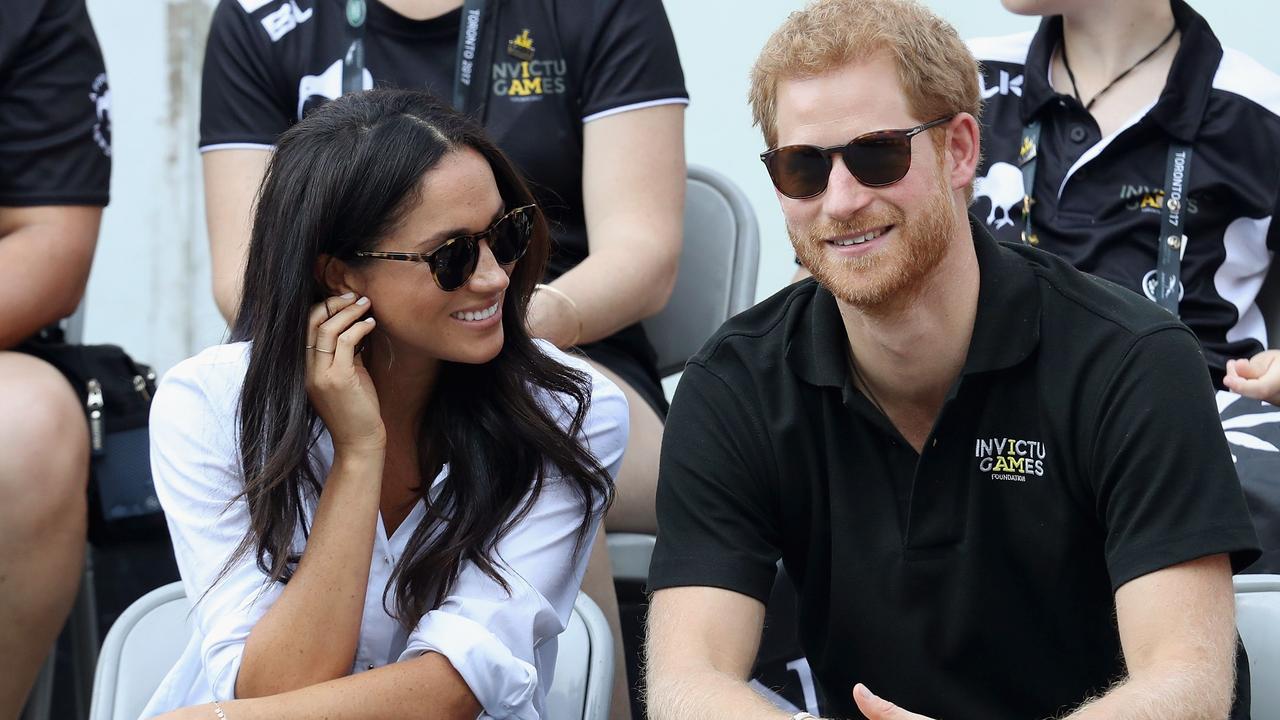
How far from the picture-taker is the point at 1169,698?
1718mm

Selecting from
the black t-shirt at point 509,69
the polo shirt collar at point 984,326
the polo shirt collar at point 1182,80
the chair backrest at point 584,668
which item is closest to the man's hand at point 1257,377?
the polo shirt collar at point 1182,80

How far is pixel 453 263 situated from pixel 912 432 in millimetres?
675

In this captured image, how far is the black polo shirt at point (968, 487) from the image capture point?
191cm

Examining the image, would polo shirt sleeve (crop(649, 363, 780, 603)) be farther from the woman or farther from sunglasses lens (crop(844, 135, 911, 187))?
sunglasses lens (crop(844, 135, 911, 187))

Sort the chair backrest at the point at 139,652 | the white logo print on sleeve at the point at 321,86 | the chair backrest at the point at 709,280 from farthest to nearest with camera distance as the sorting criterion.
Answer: the chair backrest at the point at 709,280 → the white logo print on sleeve at the point at 321,86 → the chair backrest at the point at 139,652

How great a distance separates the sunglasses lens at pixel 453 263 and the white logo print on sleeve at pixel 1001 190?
48.3 inches

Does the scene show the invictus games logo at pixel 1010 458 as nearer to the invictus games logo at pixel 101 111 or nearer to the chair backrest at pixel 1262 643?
the chair backrest at pixel 1262 643

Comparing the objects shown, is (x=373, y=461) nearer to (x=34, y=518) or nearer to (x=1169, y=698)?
(x=34, y=518)

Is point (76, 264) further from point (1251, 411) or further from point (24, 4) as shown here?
point (1251, 411)

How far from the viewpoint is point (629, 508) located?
2.66 m

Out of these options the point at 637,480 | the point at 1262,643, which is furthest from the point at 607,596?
the point at 1262,643

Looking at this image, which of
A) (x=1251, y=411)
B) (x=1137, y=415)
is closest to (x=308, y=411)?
(x=1137, y=415)

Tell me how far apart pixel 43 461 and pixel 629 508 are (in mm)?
1004

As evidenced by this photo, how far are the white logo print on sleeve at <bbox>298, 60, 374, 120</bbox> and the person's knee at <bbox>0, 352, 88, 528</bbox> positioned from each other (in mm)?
691
